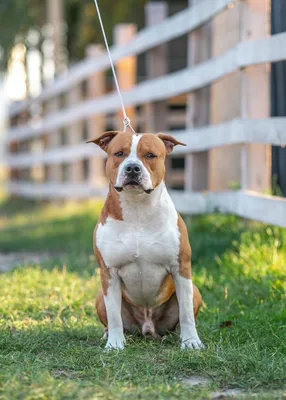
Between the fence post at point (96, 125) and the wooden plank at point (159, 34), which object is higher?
the wooden plank at point (159, 34)

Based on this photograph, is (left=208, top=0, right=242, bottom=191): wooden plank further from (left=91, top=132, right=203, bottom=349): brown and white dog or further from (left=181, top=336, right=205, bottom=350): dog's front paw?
(left=181, top=336, right=205, bottom=350): dog's front paw

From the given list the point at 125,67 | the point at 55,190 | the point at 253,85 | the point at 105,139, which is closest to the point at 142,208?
the point at 105,139

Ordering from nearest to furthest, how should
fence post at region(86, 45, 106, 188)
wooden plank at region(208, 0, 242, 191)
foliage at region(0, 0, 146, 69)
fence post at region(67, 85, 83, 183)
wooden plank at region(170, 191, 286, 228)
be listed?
Result: wooden plank at region(170, 191, 286, 228) → wooden plank at region(208, 0, 242, 191) → fence post at region(86, 45, 106, 188) → fence post at region(67, 85, 83, 183) → foliage at region(0, 0, 146, 69)

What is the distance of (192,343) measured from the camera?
4.34 meters

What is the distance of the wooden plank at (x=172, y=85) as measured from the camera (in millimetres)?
6484

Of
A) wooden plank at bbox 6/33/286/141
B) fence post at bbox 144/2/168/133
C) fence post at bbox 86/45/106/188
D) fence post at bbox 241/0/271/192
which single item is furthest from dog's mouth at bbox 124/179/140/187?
fence post at bbox 86/45/106/188

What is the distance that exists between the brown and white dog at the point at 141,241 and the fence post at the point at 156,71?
14.8 feet

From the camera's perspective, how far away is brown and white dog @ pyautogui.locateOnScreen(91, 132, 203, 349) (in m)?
4.34

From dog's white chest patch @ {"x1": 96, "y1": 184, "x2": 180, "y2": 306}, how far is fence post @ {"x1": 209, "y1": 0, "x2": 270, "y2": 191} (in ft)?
7.64

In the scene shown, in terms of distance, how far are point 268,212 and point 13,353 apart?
2.37 meters

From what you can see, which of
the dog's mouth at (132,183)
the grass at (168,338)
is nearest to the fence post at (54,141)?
the grass at (168,338)

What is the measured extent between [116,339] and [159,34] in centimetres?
494

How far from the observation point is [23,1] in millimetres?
20281

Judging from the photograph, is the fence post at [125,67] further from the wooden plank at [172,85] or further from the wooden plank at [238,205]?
the wooden plank at [238,205]
